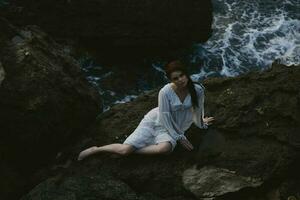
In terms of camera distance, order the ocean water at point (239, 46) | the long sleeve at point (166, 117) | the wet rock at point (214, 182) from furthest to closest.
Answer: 1. the ocean water at point (239, 46)
2. the long sleeve at point (166, 117)
3. the wet rock at point (214, 182)

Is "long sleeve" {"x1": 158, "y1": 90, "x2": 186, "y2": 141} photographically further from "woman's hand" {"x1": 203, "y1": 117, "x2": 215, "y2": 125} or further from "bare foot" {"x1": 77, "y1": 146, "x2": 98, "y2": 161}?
"bare foot" {"x1": 77, "y1": 146, "x2": 98, "y2": 161}

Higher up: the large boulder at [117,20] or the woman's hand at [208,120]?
the large boulder at [117,20]

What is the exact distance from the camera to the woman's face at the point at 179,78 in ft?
19.7

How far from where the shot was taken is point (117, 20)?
10211 millimetres

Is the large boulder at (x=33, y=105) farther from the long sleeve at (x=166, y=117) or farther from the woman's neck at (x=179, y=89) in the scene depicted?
the woman's neck at (x=179, y=89)

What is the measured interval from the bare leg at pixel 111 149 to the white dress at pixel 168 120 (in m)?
0.07

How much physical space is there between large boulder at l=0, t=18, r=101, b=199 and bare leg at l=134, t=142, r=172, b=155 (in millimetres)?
1224

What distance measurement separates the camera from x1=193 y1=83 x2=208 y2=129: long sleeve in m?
6.37

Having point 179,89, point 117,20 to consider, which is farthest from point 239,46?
point 179,89

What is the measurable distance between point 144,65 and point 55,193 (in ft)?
17.7

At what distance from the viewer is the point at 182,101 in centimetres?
636

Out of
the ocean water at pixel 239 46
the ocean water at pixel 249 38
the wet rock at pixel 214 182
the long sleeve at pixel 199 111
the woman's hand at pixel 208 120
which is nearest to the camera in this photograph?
the wet rock at pixel 214 182

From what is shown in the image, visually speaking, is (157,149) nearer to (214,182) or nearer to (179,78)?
(214,182)

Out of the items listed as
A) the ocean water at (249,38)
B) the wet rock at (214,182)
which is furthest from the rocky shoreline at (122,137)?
the ocean water at (249,38)
